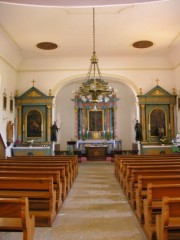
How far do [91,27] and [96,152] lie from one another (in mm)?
7481

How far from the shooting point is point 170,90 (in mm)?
13773

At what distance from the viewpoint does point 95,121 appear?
57.1ft

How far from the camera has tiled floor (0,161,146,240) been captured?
3434 millimetres

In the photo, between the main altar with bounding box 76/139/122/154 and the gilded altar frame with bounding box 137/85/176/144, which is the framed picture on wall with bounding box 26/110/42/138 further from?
the gilded altar frame with bounding box 137/85/176/144

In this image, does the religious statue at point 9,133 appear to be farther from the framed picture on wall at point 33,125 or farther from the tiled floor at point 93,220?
the tiled floor at point 93,220

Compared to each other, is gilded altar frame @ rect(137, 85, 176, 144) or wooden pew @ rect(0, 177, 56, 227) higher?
gilded altar frame @ rect(137, 85, 176, 144)

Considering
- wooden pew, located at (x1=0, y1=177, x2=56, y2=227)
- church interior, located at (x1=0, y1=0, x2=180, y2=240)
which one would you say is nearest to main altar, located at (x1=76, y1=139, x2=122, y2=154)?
church interior, located at (x1=0, y1=0, x2=180, y2=240)

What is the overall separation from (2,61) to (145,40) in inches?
259

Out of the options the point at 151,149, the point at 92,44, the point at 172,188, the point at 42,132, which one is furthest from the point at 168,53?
the point at 172,188

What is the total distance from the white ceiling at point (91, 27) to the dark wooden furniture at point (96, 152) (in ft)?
18.0

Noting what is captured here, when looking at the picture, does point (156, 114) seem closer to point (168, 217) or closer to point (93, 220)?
point (93, 220)

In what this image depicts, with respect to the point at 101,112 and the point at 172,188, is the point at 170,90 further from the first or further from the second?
the point at 172,188

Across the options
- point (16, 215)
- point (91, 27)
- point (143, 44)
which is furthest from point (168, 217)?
point (143, 44)

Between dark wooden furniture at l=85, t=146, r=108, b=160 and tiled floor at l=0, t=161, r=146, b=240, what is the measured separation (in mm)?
8634
